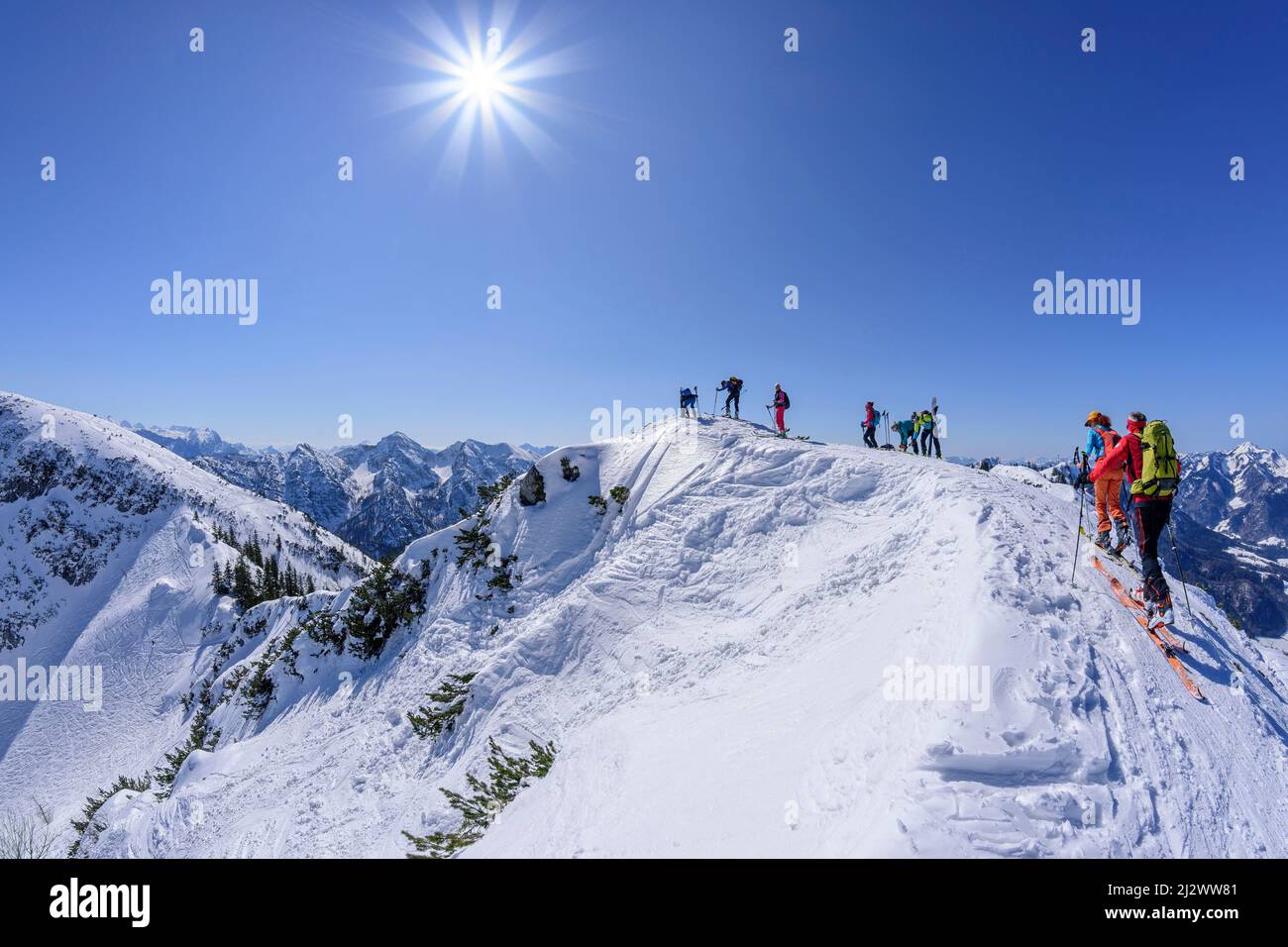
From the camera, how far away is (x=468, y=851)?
945 cm

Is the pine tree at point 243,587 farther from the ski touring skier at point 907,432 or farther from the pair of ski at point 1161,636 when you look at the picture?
the pair of ski at point 1161,636

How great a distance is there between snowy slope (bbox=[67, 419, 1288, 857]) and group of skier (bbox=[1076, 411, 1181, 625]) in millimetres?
766

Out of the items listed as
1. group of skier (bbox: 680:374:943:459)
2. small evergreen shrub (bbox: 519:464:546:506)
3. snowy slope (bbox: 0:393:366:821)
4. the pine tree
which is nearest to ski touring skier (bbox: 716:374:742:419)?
group of skier (bbox: 680:374:943:459)

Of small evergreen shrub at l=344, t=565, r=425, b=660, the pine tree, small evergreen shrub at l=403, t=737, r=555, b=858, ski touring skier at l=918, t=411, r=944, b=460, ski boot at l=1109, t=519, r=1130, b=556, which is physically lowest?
the pine tree

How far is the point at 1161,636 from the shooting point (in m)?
8.41

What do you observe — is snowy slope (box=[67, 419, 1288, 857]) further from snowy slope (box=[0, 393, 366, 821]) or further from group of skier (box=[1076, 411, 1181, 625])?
snowy slope (box=[0, 393, 366, 821])

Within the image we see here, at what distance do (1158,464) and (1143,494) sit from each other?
650 millimetres

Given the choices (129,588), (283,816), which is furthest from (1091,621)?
(129,588)

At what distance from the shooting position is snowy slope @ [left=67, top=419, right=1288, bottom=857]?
18.9ft

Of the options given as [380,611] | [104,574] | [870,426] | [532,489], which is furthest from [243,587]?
[870,426]

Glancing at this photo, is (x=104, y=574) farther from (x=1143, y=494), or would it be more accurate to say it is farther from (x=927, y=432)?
(x=1143, y=494)

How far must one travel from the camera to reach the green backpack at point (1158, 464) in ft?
30.8

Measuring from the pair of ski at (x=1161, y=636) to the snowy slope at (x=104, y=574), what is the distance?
6570 centimetres
